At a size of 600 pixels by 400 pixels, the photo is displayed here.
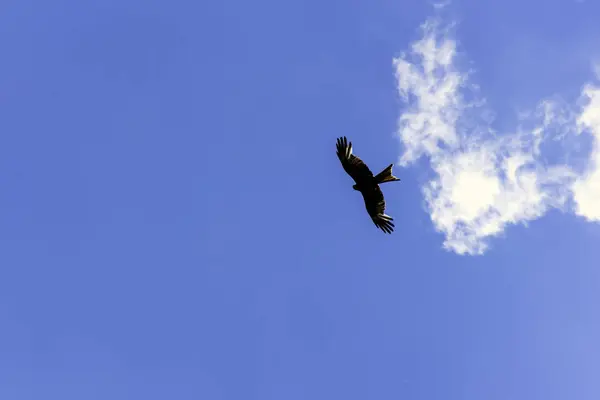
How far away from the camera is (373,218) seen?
3177cm

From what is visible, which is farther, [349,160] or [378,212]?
[378,212]

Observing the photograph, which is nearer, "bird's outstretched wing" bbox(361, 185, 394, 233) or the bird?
the bird

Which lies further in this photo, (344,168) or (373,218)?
(373,218)

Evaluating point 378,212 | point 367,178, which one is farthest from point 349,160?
point 378,212

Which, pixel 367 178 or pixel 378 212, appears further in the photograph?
pixel 378 212

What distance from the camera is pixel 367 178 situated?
96.4 ft

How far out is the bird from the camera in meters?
28.9

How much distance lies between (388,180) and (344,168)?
2196 millimetres

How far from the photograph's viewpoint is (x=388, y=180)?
2900 centimetres

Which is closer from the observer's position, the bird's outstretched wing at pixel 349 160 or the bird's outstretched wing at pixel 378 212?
the bird's outstretched wing at pixel 349 160

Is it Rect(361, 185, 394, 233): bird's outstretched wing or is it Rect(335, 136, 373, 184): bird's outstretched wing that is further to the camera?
Rect(361, 185, 394, 233): bird's outstretched wing

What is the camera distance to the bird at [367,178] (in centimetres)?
2886

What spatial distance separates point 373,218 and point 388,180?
3.39 m

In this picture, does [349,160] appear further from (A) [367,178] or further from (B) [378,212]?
(B) [378,212]
